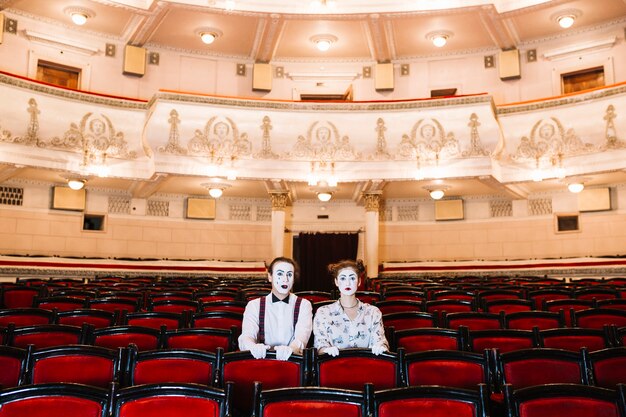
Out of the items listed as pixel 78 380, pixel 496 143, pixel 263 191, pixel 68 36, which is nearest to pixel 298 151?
pixel 263 191

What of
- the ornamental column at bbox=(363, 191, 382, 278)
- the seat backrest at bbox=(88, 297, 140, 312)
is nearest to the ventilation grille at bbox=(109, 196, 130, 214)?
the ornamental column at bbox=(363, 191, 382, 278)

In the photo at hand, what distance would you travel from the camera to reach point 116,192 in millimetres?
14320

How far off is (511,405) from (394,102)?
1032cm

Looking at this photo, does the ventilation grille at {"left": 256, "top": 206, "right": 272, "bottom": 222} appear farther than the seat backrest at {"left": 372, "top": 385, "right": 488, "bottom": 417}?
Yes

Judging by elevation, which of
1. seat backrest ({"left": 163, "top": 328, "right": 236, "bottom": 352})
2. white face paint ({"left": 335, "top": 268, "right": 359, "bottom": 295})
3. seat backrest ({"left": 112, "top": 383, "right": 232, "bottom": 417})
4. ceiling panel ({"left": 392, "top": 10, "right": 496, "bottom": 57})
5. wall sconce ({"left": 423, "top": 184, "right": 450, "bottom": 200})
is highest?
ceiling panel ({"left": 392, "top": 10, "right": 496, "bottom": 57})

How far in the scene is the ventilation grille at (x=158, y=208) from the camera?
14.7 m

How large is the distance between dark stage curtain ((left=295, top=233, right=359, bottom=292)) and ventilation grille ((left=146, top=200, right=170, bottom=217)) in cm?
384

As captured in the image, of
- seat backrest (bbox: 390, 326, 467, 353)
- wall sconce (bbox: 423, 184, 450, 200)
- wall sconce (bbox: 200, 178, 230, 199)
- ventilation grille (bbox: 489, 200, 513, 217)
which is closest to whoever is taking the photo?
seat backrest (bbox: 390, 326, 467, 353)

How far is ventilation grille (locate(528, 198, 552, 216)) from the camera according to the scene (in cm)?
1400

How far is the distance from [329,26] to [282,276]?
1182 cm

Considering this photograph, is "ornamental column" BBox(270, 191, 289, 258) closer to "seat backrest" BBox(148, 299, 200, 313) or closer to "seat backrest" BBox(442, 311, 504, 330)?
"seat backrest" BBox(148, 299, 200, 313)

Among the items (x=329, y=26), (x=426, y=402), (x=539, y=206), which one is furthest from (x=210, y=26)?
(x=426, y=402)

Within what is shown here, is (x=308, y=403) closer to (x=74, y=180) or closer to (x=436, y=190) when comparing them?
(x=436, y=190)

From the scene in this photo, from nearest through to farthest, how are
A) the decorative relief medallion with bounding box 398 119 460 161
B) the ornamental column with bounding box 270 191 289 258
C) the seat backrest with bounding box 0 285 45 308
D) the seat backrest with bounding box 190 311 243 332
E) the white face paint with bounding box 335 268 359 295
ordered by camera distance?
the white face paint with bounding box 335 268 359 295
the seat backrest with bounding box 190 311 243 332
the seat backrest with bounding box 0 285 45 308
the decorative relief medallion with bounding box 398 119 460 161
the ornamental column with bounding box 270 191 289 258
